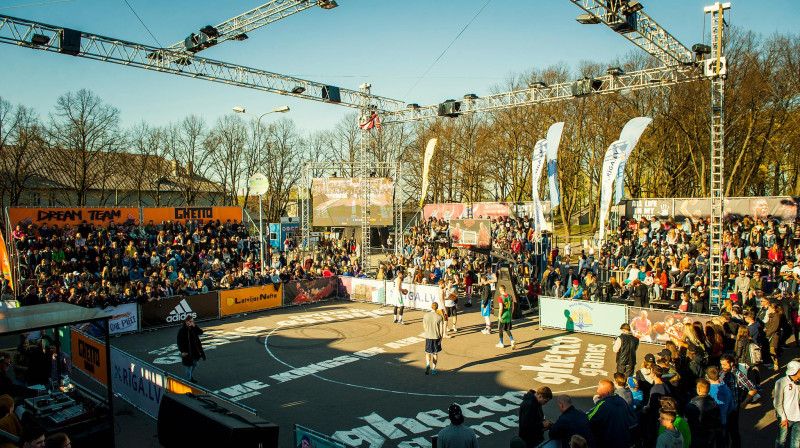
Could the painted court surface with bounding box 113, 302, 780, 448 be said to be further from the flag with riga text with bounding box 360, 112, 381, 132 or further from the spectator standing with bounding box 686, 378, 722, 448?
the flag with riga text with bounding box 360, 112, 381, 132

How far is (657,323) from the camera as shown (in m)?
14.1

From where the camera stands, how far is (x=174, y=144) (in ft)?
168

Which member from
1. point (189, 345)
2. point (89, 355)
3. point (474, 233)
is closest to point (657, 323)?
point (189, 345)

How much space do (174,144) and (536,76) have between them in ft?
119

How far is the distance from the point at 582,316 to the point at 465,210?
19.7m

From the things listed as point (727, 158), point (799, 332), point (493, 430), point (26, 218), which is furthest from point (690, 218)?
point (26, 218)

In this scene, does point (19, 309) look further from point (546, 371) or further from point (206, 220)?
point (206, 220)

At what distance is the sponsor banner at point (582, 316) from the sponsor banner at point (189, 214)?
2043 cm

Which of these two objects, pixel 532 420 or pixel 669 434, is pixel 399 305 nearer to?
pixel 532 420

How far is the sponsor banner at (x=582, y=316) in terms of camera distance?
49.8ft

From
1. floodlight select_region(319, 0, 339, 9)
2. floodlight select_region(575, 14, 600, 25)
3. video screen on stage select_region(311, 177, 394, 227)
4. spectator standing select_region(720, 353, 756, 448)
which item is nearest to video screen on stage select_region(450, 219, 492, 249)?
video screen on stage select_region(311, 177, 394, 227)

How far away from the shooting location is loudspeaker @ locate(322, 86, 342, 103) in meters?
26.7

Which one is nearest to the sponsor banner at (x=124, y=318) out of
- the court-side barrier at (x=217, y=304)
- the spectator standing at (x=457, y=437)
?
the court-side barrier at (x=217, y=304)

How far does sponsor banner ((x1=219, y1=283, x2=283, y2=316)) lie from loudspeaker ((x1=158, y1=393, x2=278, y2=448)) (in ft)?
39.6
